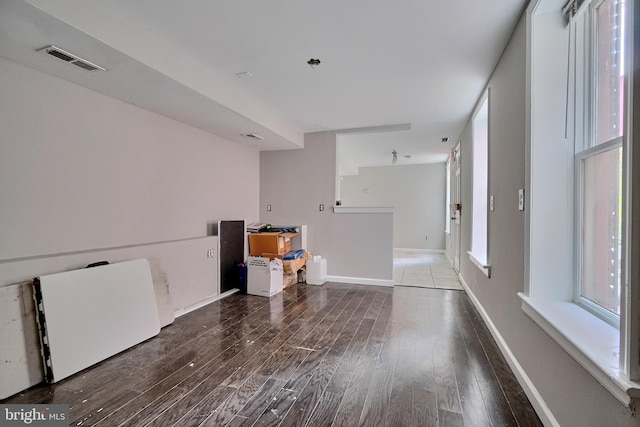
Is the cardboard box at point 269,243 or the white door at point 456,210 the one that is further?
the white door at point 456,210

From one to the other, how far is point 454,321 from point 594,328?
186cm

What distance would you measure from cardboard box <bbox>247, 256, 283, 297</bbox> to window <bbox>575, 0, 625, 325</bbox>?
10.6 feet

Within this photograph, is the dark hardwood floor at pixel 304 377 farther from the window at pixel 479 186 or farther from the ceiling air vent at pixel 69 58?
the ceiling air vent at pixel 69 58

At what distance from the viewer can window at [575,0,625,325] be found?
4.42 feet

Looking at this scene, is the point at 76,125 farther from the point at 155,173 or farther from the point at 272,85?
the point at 272,85

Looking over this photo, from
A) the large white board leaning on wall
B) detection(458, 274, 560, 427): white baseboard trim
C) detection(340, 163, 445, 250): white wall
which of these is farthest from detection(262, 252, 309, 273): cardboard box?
detection(340, 163, 445, 250): white wall

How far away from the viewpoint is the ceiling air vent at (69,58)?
1896mm

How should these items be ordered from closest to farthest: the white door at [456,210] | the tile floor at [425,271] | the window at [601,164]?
the window at [601,164], the tile floor at [425,271], the white door at [456,210]

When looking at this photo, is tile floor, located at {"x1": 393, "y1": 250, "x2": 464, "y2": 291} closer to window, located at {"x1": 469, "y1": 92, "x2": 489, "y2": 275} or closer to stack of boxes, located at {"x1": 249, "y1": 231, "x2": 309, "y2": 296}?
window, located at {"x1": 469, "y1": 92, "x2": 489, "y2": 275}

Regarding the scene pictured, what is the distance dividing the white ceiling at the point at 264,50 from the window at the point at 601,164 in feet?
1.94

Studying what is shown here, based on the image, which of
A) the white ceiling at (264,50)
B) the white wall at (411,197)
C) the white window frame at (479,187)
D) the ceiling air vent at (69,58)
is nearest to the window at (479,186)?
the white window frame at (479,187)

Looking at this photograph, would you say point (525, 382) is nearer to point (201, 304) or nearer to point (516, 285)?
point (516, 285)

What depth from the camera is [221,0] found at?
6.01 feet

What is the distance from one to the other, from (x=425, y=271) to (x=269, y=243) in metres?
3.19
